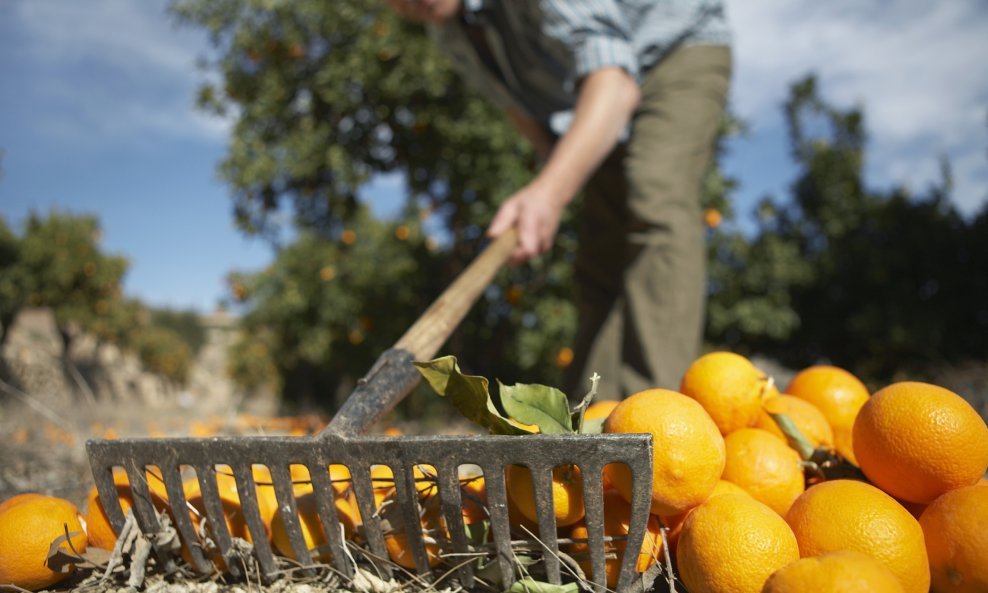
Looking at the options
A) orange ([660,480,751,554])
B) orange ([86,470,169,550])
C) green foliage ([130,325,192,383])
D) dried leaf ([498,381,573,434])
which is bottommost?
green foliage ([130,325,192,383])

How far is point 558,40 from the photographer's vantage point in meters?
2.42

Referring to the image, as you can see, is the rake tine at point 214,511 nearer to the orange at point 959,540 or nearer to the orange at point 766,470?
the orange at point 766,470

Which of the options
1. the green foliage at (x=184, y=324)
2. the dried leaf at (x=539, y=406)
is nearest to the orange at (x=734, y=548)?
the dried leaf at (x=539, y=406)

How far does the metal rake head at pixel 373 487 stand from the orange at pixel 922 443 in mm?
440

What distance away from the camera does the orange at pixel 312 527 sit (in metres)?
1.21

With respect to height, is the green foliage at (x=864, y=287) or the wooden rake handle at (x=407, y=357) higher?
the wooden rake handle at (x=407, y=357)

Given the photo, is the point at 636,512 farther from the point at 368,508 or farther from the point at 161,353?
the point at 161,353

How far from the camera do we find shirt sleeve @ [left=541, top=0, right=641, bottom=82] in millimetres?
2262

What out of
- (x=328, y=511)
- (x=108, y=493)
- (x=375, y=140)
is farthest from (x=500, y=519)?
(x=375, y=140)

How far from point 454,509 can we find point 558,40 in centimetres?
193

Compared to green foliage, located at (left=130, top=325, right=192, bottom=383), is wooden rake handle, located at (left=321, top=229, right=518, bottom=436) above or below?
above

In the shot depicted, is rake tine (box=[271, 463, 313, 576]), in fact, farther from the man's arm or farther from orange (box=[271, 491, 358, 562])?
the man's arm

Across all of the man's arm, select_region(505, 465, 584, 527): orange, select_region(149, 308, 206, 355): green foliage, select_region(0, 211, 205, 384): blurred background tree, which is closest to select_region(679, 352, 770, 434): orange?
select_region(505, 465, 584, 527): orange

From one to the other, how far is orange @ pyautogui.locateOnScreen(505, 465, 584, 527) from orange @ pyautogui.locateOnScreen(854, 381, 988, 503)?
508mm
